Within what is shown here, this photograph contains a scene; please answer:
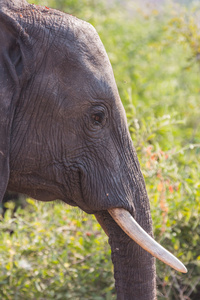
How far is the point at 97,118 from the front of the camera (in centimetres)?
242

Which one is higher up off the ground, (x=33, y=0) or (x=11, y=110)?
(x=33, y=0)

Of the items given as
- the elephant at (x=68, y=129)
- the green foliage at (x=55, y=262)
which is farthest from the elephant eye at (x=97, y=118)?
the green foliage at (x=55, y=262)

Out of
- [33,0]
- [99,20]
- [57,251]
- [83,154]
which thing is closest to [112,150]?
[83,154]

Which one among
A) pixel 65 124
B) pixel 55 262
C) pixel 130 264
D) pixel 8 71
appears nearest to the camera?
pixel 8 71

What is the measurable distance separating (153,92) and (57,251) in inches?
138

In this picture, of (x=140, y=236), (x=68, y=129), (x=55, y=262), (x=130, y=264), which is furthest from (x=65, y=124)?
(x=55, y=262)

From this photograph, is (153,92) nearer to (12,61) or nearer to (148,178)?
(148,178)

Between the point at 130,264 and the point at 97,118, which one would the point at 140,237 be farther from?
the point at 97,118

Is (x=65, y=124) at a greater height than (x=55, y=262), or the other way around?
(x=65, y=124)

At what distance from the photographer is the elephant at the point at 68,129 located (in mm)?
2275

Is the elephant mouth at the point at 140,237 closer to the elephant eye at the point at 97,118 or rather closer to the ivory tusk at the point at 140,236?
the ivory tusk at the point at 140,236

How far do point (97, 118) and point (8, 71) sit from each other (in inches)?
17.3

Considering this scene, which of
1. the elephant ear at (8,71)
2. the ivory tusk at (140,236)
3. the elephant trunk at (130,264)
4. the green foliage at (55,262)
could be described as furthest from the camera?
the green foliage at (55,262)

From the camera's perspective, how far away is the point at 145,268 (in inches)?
101
